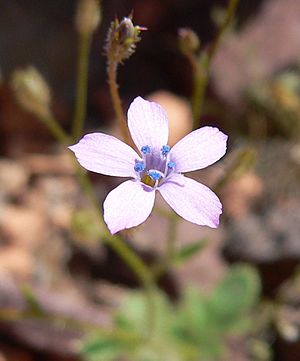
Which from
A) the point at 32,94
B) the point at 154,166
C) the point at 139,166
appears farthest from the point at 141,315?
the point at 139,166

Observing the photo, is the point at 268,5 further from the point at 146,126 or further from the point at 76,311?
the point at 146,126

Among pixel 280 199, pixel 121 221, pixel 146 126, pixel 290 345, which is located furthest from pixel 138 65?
pixel 121 221

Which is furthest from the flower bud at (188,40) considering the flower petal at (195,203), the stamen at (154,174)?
the flower petal at (195,203)

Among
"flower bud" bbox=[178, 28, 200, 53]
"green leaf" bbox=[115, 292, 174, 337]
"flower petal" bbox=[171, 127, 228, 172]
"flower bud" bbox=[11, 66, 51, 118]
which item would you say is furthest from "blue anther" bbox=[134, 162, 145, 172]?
"green leaf" bbox=[115, 292, 174, 337]

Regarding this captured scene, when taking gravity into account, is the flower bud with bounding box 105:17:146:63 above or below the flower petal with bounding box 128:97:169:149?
above

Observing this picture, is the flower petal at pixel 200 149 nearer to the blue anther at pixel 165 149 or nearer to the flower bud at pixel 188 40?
the blue anther at pixel 165 149

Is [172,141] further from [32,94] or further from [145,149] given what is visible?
[145,149]

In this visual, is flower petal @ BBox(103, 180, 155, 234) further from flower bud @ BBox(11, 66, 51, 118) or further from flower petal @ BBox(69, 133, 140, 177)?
flower bud @ BBox(11, 66, 51, 118)
